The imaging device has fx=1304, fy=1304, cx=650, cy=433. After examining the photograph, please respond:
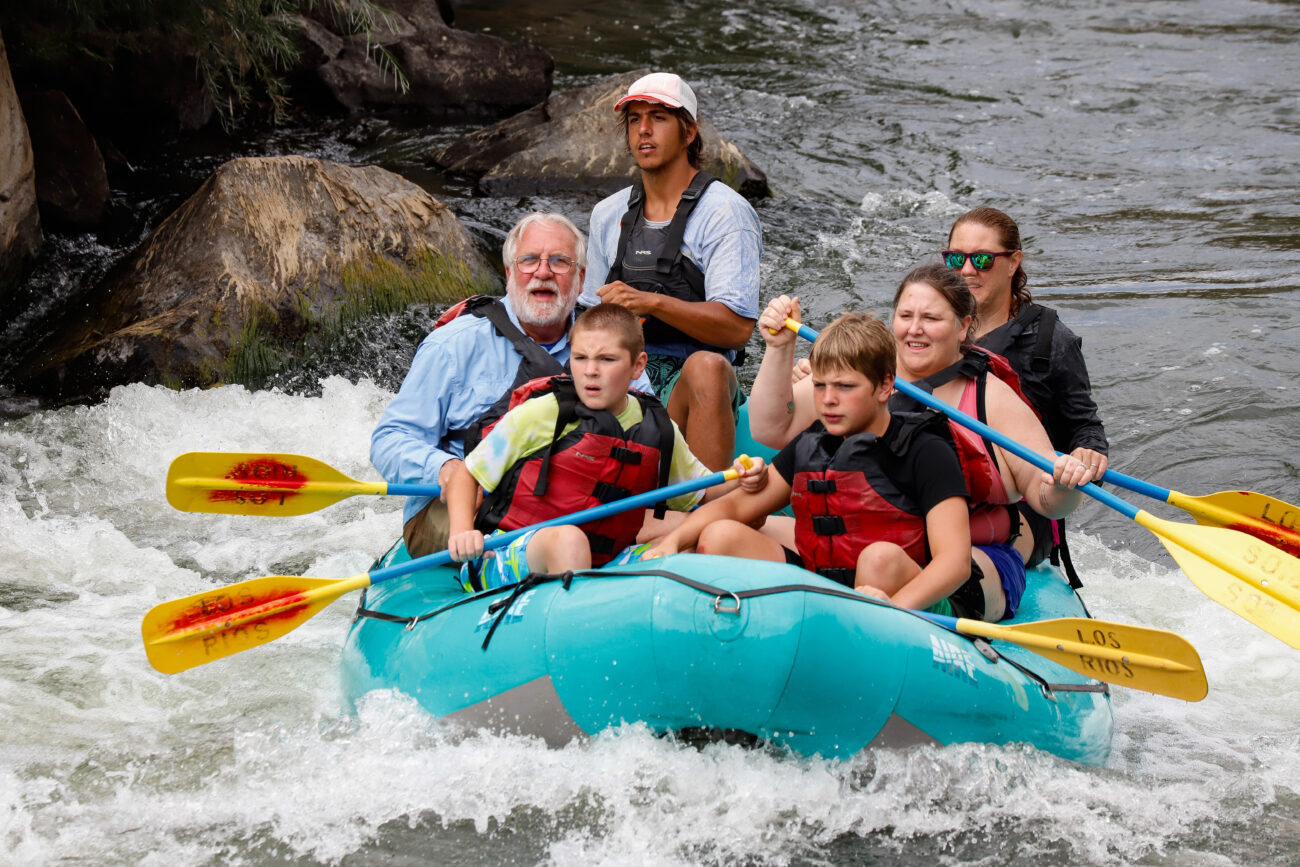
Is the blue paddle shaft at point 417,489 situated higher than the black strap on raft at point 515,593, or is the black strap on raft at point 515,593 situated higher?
the blue paddle shaft at point 417,489

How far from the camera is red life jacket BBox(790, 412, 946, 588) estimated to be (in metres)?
2.86

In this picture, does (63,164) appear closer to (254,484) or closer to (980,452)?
(254,484)

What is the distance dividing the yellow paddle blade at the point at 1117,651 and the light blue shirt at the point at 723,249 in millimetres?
1385

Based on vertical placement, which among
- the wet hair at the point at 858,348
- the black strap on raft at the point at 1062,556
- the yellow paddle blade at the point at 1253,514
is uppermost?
the wet hair at the point at 858,348

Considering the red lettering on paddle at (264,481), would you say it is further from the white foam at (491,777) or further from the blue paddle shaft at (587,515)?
the blue paddle shaft at (587,515)

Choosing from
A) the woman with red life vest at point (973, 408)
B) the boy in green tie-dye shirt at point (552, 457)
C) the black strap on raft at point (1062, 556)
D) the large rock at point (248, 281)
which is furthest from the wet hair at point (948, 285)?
the large rock at point (248, 281)

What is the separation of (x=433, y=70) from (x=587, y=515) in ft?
24.2

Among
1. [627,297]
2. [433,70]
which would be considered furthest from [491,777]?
[433,70]

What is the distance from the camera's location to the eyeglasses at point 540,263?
3.34 meters

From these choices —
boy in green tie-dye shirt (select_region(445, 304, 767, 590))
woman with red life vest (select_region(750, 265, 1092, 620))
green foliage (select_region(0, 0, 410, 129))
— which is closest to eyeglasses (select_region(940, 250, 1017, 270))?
woman with red life vest (select_region(750, 265, 1092, 620))

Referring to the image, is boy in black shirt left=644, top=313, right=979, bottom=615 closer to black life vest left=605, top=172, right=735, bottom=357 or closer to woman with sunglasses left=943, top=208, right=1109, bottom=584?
woman with sunglasses left=943, top=208, right=1109, bottom=584

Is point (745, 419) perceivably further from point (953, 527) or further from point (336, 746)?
point (336, 746)

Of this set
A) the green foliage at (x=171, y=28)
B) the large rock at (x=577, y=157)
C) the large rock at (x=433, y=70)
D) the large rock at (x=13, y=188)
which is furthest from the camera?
the large rock at (x=433, y=70)

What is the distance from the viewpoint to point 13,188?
5816mm
